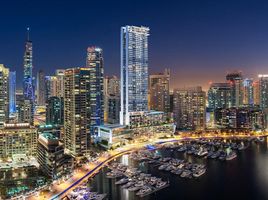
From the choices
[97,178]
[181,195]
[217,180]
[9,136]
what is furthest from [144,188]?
[9,136]

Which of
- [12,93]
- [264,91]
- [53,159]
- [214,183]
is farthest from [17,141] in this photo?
[264,91]

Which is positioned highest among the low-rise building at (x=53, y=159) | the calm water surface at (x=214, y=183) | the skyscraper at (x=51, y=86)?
the skyscraper at (x=51, y=86)

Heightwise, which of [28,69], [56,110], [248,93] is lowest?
[56,110]

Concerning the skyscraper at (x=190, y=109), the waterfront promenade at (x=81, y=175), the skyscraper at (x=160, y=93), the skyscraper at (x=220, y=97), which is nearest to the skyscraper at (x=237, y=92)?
the skyscraper at (x=220, y=97)

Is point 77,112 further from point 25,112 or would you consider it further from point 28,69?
point 28,69

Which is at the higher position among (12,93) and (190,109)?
(12,93)

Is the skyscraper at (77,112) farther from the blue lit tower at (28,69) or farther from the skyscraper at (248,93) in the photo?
the skyscraper at (248,93)

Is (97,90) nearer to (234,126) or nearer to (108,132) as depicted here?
(108,132)
